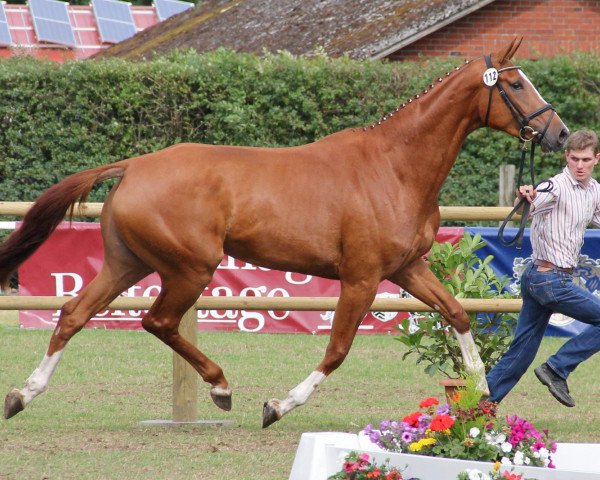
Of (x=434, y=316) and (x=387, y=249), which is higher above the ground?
(x=387, y=249)

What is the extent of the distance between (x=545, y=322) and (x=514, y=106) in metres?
1.32

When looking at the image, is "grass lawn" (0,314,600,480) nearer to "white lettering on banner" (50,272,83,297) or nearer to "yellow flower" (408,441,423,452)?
"white lettering on banner" (50,272,83,297)

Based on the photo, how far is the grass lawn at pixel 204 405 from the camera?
594cm

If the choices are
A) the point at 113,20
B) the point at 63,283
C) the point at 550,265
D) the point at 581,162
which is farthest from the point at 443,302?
the point at 113,20

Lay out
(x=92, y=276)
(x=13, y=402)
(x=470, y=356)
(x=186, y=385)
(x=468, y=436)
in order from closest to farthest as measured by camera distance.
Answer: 1. (x=468, y=436)
2. (x=13, y=402)
3. (x=470, y=356)
4. (x=186, y=385)
5. (x=92, y=276)

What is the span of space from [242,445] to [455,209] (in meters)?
2.84

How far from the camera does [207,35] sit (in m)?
21.7

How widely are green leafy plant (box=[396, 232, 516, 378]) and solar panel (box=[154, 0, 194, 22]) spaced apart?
2509 cm

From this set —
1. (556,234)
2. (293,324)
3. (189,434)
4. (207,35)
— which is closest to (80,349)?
(293,324)

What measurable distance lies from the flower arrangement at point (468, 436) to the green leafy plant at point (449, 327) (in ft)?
7.51

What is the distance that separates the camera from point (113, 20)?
2978 cm

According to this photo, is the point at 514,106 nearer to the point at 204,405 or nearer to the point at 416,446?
the point at 416,446

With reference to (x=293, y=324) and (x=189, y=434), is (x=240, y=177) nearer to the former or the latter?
(x=189, y=434)

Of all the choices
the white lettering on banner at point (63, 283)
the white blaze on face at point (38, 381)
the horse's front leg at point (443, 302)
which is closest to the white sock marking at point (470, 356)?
the horse's front leg at point (443, 302)
